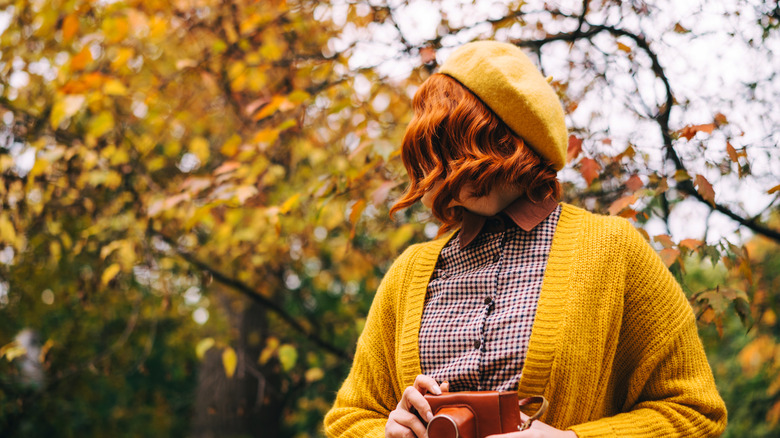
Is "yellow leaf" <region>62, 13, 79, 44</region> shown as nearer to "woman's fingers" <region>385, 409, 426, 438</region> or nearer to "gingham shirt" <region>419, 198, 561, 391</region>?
"gingham shirt" <region>419, 198, 561, 391</region>

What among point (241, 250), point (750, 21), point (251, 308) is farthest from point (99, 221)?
point (750, 21)

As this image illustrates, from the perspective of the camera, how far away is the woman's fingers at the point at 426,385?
1.10 metres

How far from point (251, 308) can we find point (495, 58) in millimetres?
5012

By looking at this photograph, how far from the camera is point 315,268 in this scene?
21.6ft

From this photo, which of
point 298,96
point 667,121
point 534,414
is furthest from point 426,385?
point 298,96

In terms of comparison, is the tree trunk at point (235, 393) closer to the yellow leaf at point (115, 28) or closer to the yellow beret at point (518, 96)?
the yellow leaf at point (115, 28)

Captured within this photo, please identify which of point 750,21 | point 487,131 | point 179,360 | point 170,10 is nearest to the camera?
point 487,131

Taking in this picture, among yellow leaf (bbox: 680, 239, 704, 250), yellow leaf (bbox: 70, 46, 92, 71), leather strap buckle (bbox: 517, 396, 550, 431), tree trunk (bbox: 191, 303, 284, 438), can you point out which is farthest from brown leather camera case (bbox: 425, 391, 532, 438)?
tree trunk (bbox: 191, 303, 284, 438)

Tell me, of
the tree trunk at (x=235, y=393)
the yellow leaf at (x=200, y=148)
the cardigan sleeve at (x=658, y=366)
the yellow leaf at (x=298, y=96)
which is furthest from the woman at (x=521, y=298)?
the tree trunk at (x=235, y=393)

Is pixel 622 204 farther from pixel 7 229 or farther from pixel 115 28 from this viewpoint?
pixel 7 229

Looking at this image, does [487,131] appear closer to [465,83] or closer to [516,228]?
[465,83]

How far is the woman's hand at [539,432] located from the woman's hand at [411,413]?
0.13 meters

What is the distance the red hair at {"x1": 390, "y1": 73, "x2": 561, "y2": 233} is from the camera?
3.96 feet

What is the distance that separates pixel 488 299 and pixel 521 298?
0.07 metres
